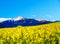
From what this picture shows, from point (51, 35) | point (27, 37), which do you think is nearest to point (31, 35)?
point (27, 37)

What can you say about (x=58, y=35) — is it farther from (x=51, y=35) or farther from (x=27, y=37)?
(x=27, y=37)

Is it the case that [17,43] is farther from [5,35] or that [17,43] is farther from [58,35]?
[58,35]

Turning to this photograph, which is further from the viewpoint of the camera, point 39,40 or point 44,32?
point 44,32

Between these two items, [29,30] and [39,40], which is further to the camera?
[29,30]

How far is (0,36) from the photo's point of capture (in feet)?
45.3

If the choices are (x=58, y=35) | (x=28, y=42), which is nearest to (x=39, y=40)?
(x=28, y=42)

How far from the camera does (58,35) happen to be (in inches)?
533

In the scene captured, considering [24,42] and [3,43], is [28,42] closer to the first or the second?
[24,42]

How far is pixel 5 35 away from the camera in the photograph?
13.7 m

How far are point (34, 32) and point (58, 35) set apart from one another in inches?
51.2

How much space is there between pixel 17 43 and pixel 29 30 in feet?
4.45

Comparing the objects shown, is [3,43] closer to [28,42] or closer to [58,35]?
[28,42]

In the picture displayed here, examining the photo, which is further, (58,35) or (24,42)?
(58,35)

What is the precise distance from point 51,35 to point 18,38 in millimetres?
1755
